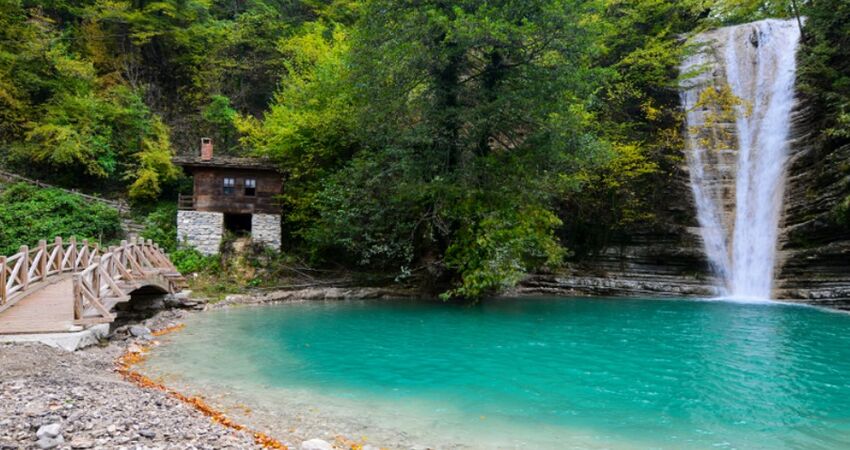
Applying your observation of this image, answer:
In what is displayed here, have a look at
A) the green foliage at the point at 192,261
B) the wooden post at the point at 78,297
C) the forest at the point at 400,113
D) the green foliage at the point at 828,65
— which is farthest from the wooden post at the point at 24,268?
the green foliage at the point at 828,65

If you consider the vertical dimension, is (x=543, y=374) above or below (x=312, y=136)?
below

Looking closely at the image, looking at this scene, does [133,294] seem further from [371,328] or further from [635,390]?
[635,390]

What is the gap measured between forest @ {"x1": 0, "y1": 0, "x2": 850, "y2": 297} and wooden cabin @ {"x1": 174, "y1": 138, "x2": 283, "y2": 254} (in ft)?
2.61

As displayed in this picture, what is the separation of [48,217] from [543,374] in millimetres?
22998

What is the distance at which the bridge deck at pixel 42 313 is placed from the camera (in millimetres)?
8953

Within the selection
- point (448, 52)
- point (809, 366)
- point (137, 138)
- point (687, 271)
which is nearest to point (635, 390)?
point (809, 366)

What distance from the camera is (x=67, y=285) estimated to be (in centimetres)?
1284

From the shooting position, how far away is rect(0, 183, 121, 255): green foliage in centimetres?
2058

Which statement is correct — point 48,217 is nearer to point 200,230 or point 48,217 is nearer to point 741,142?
point 200,230

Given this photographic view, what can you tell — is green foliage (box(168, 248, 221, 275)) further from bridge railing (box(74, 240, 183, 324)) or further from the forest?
bridge railing (box(74, 240, 183, 324))

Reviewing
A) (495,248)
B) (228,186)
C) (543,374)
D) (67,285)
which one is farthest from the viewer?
(228,186)

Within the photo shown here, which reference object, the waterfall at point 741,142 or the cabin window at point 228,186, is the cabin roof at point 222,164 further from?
the waterfall at point 741,142

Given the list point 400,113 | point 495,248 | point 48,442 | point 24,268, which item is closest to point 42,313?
point 24,268

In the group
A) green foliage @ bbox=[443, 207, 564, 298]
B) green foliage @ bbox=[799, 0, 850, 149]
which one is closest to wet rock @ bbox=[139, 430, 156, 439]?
green foliage @ bbox=[443, 207, 564, 298]
